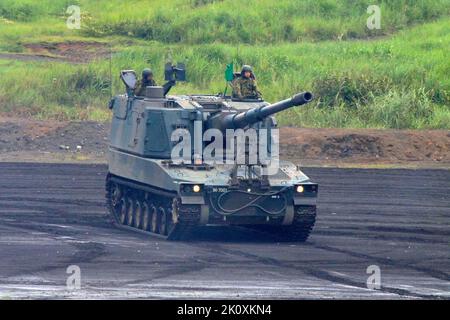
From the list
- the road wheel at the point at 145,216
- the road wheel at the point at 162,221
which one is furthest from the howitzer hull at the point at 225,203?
the road wheel at the point at 145,216

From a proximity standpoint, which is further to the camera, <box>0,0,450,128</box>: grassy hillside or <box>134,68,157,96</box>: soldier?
<box>0,0,450,128</box>: grassy hillside

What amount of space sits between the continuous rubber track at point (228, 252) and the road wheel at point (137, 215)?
1.43 ft

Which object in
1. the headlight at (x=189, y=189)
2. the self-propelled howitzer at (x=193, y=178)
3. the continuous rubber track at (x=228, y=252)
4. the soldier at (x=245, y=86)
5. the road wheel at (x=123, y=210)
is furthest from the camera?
the road wheel at (x=123, y=210)

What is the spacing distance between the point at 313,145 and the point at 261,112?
1423cm

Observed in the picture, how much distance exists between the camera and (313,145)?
34125 mm

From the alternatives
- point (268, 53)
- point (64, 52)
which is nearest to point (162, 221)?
point (268, 53)

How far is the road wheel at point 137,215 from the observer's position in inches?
865

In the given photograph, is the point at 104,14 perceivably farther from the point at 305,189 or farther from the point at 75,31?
the point at 305,189

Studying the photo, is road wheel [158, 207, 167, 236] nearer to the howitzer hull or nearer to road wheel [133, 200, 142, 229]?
the howitzer hull

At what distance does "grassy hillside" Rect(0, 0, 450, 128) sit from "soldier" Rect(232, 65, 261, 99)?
1414 centimetres

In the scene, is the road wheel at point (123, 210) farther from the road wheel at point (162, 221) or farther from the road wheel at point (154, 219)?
the road wheel at point (162, 221)

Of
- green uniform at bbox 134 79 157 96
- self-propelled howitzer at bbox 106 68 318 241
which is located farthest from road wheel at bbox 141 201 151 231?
green uniform at bbox 134 79 157 96

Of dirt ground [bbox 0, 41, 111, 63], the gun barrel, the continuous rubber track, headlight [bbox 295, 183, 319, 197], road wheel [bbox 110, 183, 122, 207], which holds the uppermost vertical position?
dirt ground [bbox 0, 41, 111, 63]

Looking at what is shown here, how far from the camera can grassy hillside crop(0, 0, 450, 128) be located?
1484 inches
